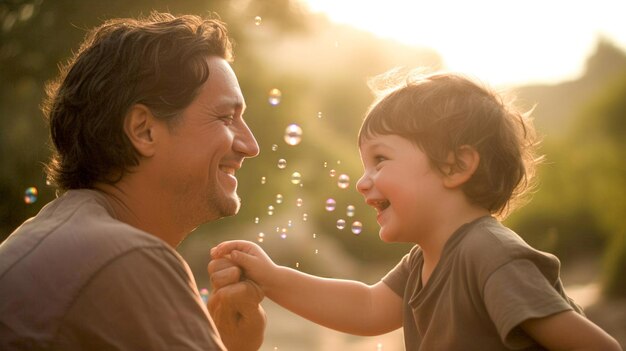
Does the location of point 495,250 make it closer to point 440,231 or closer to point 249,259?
point 440,231

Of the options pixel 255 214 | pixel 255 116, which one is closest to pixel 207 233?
pixel 255 214

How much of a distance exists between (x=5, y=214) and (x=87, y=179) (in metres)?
5.59

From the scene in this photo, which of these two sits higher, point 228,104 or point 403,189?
point 228,104

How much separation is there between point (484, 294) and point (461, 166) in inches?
17.8

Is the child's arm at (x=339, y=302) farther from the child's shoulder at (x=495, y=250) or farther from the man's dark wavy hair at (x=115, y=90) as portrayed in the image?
the man's dark wavy hair at (x=115, y=90)

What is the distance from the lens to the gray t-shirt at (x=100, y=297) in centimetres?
138

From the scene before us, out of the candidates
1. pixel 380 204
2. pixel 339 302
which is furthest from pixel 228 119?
pixel 339 302

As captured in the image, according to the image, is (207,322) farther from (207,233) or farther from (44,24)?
(207,233)

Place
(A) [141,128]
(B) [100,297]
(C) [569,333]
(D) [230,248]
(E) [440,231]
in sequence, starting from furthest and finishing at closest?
(D) [230,248], (E) [440,231], (A) [141,128], (C) [569,333], (B) [100,297]

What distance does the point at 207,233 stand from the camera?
9258mm

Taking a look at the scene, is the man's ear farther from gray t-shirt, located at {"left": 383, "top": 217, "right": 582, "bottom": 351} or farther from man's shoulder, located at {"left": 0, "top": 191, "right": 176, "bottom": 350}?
gray t-shirt, located at {"left": 383, "top": 217, "right": 582, "bottom": 351}

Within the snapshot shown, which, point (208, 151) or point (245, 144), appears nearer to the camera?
point (208, 151)

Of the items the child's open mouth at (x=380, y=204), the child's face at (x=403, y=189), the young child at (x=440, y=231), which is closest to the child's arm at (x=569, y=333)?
the young child at (x=440, y=231)

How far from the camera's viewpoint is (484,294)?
5.89 feet
